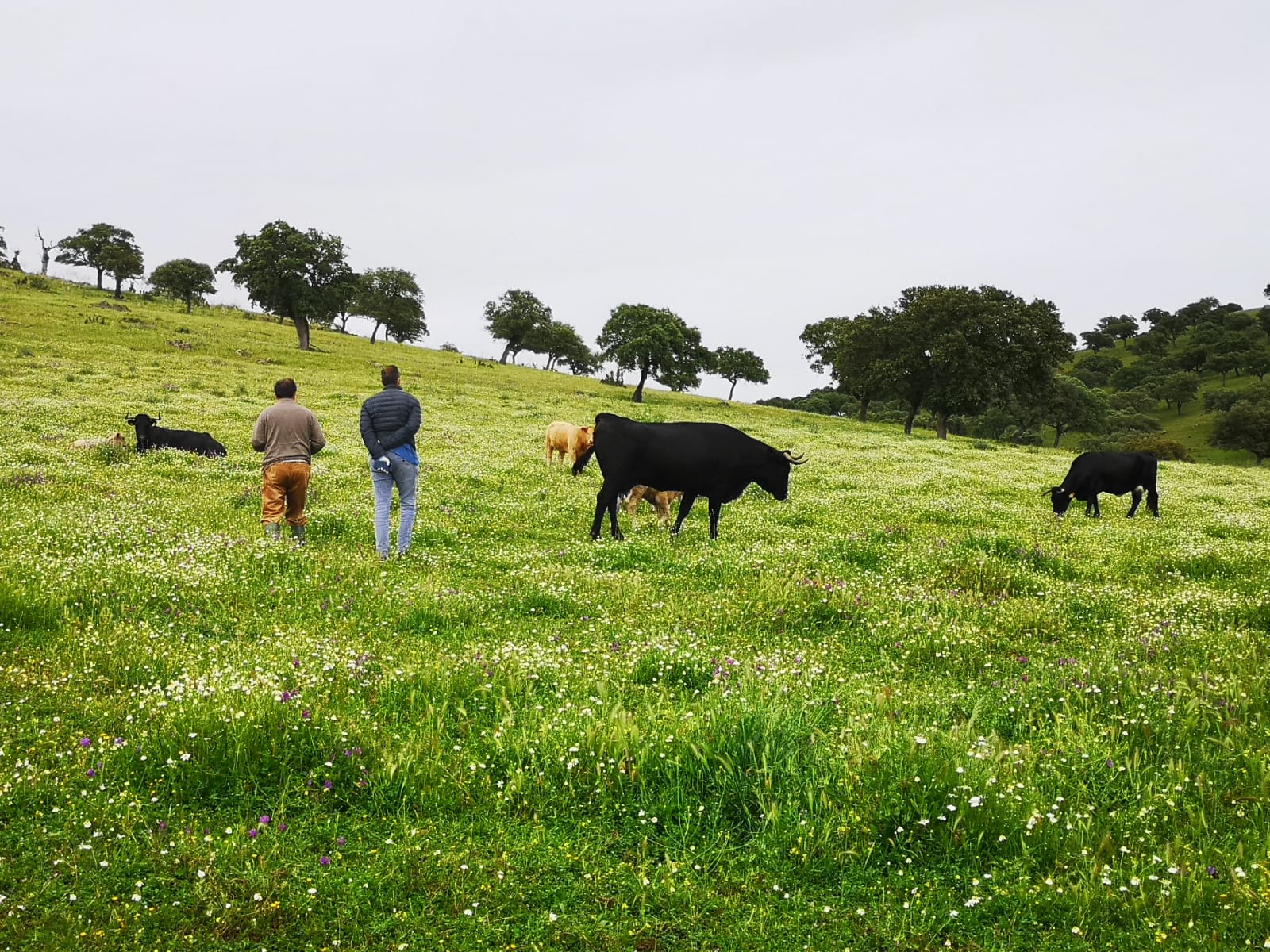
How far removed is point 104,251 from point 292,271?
152ft

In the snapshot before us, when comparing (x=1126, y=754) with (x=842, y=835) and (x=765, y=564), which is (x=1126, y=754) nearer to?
(x=842, y=835)

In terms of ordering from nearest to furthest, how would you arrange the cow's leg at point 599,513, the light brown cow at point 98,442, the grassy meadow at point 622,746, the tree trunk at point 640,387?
the grassy meadow at point 622,746 → the cow's leg at point 599,513 → the light brown cow at point 98,442 → the tree trunk at point 640,387

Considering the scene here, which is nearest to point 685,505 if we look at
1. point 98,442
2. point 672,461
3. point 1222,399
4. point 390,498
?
point 672,461

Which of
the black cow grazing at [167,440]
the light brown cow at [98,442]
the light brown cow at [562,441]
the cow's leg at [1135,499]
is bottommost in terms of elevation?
the light brown cow at [98,442]

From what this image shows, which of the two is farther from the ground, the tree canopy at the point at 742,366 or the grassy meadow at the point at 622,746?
the tree canopy at the point at 742,366

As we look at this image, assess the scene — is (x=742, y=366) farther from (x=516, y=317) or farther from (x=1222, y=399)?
(x=1222, y=399)

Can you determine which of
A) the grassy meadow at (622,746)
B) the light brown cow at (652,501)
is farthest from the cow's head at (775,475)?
the grassy meadow at (622,746)

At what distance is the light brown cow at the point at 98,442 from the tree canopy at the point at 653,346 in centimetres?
4930

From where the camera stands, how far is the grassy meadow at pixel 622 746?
346 cm

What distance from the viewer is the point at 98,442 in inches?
830

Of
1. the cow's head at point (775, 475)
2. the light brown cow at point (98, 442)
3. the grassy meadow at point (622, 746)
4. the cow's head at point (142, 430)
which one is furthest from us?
the cow's head at point (142, 430)

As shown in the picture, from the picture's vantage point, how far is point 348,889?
3.55 metres

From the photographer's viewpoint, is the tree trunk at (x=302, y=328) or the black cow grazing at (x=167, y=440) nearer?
the black cow grazing at (x=167, y=440)

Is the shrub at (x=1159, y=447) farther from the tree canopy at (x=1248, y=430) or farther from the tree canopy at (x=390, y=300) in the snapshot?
the tree canopy at (x=390, y=300)
